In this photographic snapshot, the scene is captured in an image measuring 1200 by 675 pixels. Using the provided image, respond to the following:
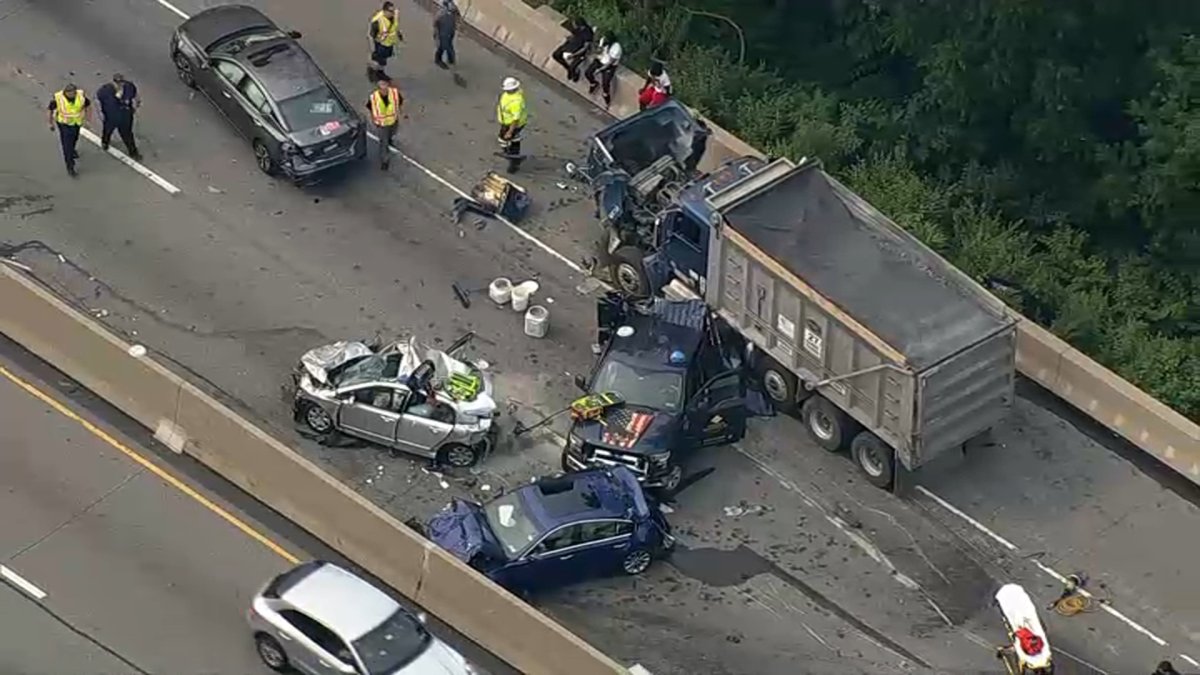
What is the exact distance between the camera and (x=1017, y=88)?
37156mm

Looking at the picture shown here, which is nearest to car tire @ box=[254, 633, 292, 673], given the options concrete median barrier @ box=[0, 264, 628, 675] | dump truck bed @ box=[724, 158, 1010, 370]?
concrete median barrier @ box=[0, 264, 628, 675]

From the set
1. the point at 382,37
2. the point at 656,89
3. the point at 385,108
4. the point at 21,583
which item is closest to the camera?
the point at 21,583

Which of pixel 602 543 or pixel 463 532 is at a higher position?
pixel 463 532

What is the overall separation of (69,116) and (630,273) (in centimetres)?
891

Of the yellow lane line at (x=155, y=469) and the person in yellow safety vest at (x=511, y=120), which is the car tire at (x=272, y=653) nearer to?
the yellow lane line at (x=155, y=469)

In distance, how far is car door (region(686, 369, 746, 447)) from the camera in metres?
32.8

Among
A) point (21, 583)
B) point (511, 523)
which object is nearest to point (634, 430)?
point (511, 523)

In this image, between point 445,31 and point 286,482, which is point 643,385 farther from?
point 445,31

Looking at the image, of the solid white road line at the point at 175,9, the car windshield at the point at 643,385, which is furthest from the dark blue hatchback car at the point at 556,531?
the solid white road line at the point at 175,9

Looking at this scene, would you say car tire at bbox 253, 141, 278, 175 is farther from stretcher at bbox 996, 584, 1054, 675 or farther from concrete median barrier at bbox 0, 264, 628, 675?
stretcher at bbox 996, 584, 1054, 675

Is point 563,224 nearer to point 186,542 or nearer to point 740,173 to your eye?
point 740,173

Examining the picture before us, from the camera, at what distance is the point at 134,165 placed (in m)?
37.5

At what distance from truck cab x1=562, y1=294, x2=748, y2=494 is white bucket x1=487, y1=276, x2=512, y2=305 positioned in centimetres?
169

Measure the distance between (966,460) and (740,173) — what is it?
5300 millimetres
